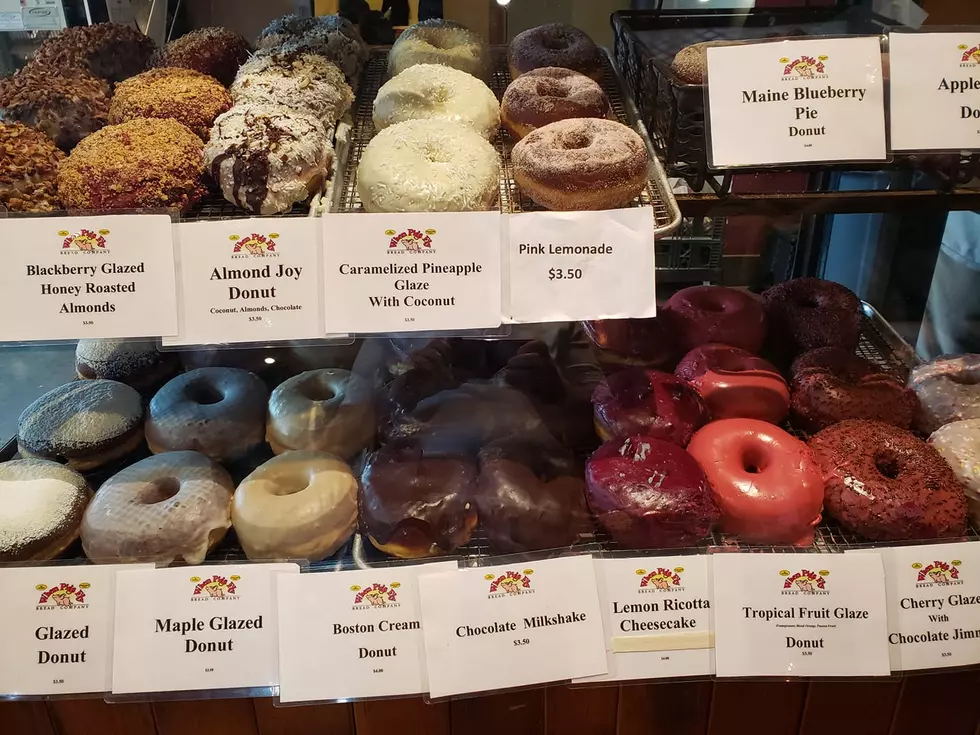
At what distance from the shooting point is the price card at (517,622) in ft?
3.14

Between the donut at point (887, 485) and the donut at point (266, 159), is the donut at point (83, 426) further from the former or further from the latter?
the donut at point (887, 485)

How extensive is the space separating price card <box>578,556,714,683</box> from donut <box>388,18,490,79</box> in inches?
34.8

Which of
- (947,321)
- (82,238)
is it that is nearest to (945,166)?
(947,321)

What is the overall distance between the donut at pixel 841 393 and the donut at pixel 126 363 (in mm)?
1140

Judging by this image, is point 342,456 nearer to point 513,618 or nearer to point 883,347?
point 513,618

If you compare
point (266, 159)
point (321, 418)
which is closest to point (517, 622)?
point (321, 418)

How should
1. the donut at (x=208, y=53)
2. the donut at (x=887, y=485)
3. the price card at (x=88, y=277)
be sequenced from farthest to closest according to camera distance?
the donut at (x=208, y=53)
the donut at (x=887, y=485)
the price card at (x=88, y=277)

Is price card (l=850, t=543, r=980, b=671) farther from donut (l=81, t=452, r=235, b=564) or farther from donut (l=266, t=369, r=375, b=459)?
donut (l=81, t=452, r=235, b=564)

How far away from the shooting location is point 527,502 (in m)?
1.03

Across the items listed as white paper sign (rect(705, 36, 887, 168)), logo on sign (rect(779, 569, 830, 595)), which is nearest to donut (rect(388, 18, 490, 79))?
white paper sign (rect(705, 36, 887, 168))

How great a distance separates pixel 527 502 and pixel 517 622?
6.3 inches

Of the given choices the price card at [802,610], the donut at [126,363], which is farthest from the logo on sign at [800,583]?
the donut at [126,363]

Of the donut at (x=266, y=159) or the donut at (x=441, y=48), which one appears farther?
the donut at (x=441, y=48)

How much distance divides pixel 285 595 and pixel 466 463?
0.32 m
